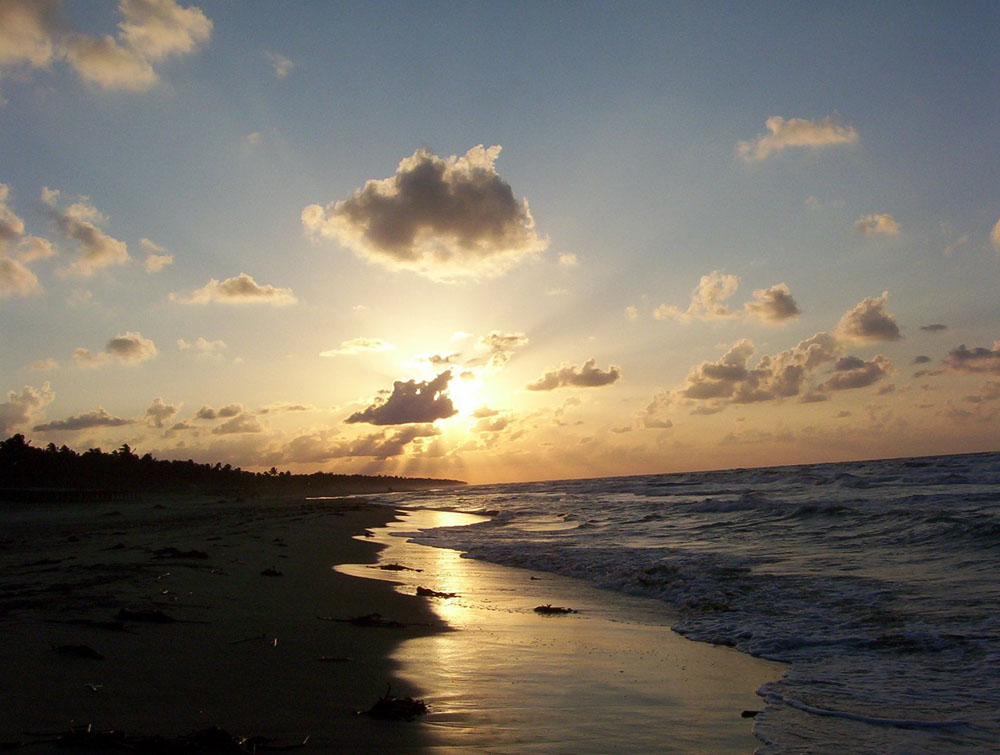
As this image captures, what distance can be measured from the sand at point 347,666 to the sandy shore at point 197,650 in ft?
0.09

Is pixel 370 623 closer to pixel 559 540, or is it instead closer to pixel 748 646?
pixel 748 646

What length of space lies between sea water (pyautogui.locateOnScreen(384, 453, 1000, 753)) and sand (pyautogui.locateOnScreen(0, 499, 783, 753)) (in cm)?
73

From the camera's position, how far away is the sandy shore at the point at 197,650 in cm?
489

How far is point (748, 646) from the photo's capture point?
30.3 feet

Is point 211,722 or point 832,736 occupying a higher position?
point 211,722

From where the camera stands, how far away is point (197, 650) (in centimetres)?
693

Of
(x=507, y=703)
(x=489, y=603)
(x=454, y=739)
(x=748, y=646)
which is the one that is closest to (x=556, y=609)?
(x=489, y=603)

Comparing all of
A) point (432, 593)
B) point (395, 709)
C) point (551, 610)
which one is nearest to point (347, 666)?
point (395, 709)

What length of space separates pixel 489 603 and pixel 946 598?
8060mm

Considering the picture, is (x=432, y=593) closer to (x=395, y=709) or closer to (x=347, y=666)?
(x=347, y=666)

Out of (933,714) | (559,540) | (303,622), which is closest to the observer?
(933,714)

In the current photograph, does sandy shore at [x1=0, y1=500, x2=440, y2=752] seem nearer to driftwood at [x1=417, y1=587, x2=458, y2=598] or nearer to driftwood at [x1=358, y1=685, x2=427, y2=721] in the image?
driftwood at [x1=358, y1=685, x2=427, y2=721]

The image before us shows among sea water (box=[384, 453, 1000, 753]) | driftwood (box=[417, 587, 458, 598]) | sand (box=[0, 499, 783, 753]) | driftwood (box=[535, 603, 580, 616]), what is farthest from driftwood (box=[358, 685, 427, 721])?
driftwood (box=[417, 587, 458, 598])

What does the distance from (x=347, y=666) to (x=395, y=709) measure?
5.82 ft
